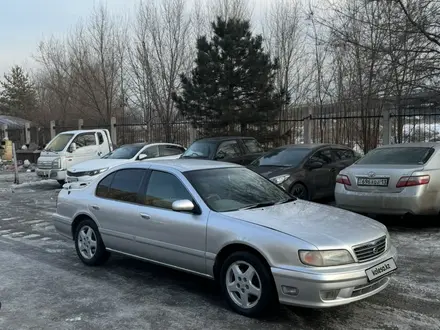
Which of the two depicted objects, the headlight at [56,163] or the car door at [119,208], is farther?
the headlight at [56,163]

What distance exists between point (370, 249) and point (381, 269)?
21 centimetres

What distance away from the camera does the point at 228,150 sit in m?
12.6

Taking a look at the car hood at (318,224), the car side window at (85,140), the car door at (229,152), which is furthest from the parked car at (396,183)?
the car side window at (85,140)

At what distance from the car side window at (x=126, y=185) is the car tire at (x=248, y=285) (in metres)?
1.64

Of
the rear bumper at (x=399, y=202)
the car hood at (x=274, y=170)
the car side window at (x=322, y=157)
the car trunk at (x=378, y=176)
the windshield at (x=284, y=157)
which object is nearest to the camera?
the rear bumper at (x=399, y=202)

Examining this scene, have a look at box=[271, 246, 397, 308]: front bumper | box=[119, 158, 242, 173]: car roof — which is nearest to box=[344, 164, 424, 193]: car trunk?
box=[119, 158, 242, 173]: car roof

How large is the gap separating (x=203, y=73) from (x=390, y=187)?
10687 millimetres

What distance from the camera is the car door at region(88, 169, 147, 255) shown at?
5.54 m

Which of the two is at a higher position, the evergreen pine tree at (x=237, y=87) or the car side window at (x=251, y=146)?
the evergreen pine tree at (x=237, y=87)

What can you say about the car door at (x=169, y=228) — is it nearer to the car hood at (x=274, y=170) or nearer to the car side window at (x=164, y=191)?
the car side window at (x=164, y=191)

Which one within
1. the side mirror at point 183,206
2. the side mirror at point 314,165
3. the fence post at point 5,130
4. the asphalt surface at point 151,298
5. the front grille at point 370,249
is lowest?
the asphalt surface at point 151,298

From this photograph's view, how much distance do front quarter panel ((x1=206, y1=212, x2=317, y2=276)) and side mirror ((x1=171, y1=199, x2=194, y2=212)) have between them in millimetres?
251

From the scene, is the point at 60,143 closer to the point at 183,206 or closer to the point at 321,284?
the point at 183,206

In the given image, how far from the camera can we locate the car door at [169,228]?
480 centimetres
